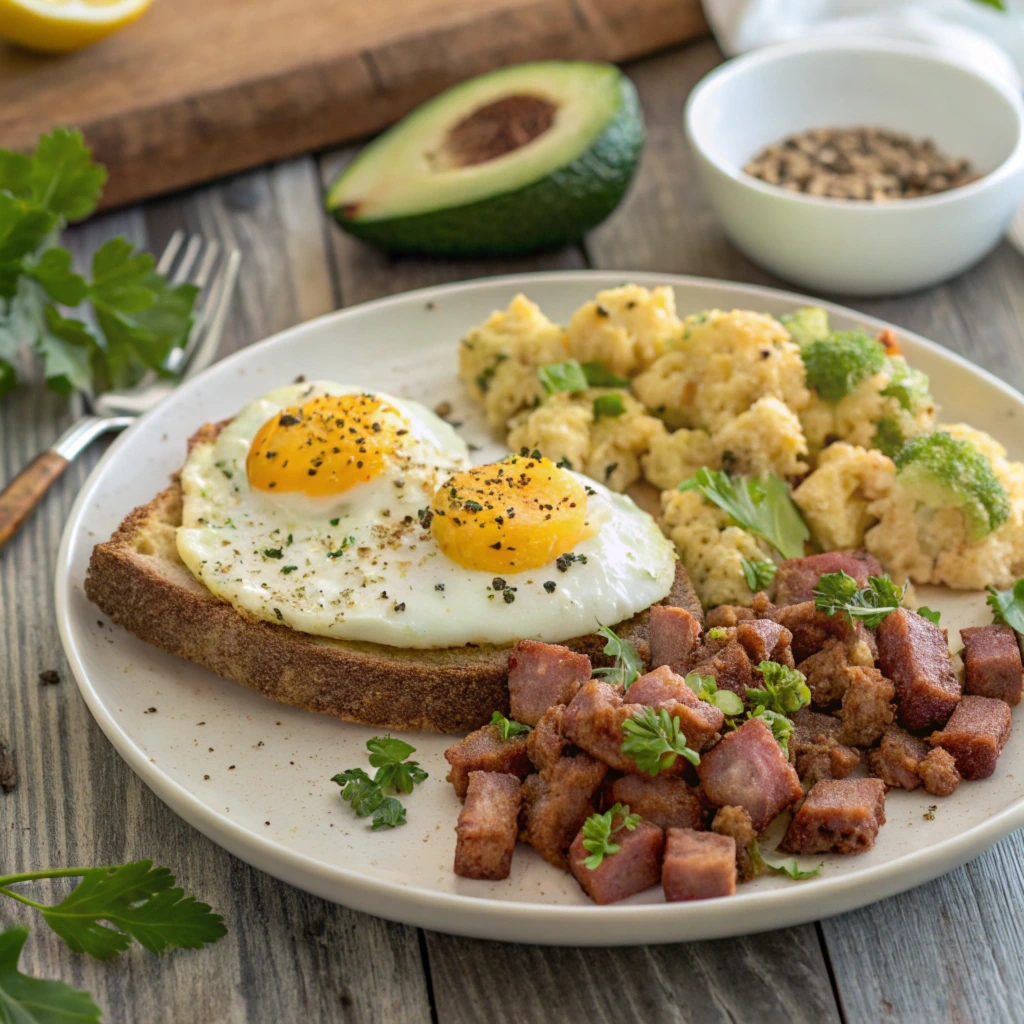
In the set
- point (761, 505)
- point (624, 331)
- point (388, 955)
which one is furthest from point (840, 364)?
point (388, 955)

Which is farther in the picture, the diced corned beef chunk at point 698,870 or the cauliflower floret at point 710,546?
the cauliflower floret at point 710,546

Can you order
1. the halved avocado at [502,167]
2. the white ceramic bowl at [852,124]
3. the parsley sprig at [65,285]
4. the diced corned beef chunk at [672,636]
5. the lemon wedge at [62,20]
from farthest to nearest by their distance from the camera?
the lemon wedge at [62,20]
the halved avocado at [502,167]
the white ceramic bowl at [852,124]
the parsley sprig at [65,285]
the diced corned beef chunk at [672,636]

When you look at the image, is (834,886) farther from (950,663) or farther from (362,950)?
(362,950)

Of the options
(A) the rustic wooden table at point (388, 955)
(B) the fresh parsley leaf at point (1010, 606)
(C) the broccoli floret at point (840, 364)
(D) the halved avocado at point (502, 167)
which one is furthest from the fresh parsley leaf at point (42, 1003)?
(D) the halved avocado at point (502, 167)

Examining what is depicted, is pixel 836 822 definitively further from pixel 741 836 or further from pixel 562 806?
pixel 562 806

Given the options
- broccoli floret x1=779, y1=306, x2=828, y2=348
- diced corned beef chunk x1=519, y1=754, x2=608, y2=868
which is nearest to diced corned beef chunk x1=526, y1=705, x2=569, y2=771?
diced corned beef chunk x1=519, y1=754, x2=608, y2=868

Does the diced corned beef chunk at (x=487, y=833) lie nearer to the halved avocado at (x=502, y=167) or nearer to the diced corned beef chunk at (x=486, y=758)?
the diced corned beef chunk at (x=486, y=758)

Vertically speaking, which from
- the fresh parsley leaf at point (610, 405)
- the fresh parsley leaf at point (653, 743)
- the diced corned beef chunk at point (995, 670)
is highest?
the fresh parsley leaf at point (653, 743)
